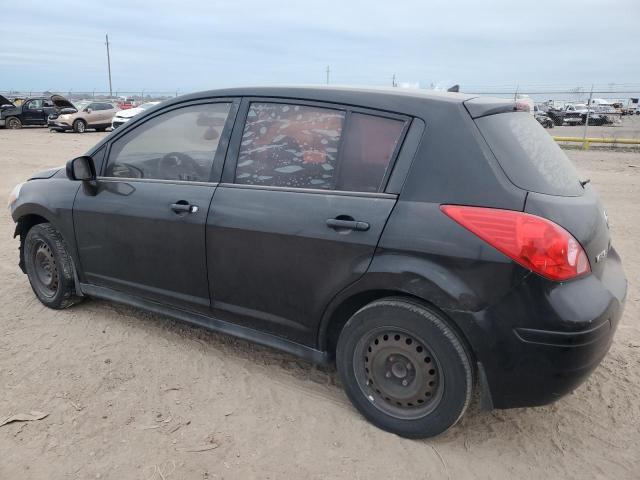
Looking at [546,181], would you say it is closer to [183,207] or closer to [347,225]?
[347,225]

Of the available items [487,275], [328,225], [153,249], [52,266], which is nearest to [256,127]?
[328,225]

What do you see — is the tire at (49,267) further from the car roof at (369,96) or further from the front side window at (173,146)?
the car roof at (369,96)

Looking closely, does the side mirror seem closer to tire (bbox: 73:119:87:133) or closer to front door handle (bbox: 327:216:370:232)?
front door handle (bbox: 327:216:370:232)

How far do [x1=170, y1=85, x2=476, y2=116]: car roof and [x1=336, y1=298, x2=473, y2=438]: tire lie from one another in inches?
38.3

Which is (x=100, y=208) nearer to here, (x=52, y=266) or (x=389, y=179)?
(x=52, y=266)

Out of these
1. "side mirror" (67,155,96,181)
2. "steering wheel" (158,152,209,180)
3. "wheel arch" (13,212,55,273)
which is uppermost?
"steering wheel" (158,152,209,180)

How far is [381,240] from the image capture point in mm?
2523

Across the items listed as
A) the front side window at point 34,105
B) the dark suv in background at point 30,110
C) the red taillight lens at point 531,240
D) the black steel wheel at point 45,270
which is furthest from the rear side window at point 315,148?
the front side window at point 34,105

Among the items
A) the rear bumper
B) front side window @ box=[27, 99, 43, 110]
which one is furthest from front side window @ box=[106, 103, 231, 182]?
front side window @ box=[27, 99, 43, 110]

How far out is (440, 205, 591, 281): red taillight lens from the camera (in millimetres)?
2244

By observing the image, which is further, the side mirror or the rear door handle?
the side mirror

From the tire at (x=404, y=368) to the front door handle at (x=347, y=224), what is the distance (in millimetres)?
375

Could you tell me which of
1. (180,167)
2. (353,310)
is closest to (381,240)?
(353,310)

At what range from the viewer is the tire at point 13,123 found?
27.5 metres
